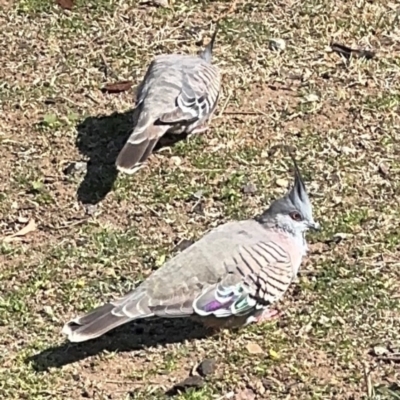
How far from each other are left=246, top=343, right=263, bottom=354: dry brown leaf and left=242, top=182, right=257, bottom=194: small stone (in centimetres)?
130

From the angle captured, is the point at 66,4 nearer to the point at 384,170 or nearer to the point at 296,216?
the point at 384,170

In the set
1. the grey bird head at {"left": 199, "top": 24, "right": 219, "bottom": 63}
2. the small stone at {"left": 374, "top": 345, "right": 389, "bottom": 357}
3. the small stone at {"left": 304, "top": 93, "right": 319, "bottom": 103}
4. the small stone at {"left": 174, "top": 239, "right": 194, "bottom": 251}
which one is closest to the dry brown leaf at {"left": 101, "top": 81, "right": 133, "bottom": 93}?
the grey bird head at {"left": 199, "top": 24, "right": 219, "bottom": 63}

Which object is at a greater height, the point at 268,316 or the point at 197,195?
the point at 268,316

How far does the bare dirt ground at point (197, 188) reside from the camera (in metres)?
5.16

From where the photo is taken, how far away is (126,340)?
17.5 feet

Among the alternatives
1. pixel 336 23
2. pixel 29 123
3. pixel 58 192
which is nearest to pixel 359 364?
pixel 58 192

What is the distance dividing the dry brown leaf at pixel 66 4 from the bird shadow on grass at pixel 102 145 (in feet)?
4.44

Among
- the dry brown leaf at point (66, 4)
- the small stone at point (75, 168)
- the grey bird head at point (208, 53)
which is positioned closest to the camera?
the small stone at point (75, 168)

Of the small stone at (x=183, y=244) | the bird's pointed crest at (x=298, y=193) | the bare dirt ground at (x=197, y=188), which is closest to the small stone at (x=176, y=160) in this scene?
the bare dirt ground at (x=197, y=188)

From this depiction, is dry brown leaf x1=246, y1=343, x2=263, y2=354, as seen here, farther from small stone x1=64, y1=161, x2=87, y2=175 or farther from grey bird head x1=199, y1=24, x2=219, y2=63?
grey bird head x1=199, y1=24, x2=219, y2=63

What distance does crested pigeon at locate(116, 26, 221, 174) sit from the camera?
6.43 m

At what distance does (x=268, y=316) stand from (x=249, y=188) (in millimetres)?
1134

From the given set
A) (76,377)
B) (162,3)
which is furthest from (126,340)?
(162,3)

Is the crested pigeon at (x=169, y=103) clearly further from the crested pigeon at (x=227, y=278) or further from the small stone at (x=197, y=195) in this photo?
the crested pigeon at (x=227, y=278)
